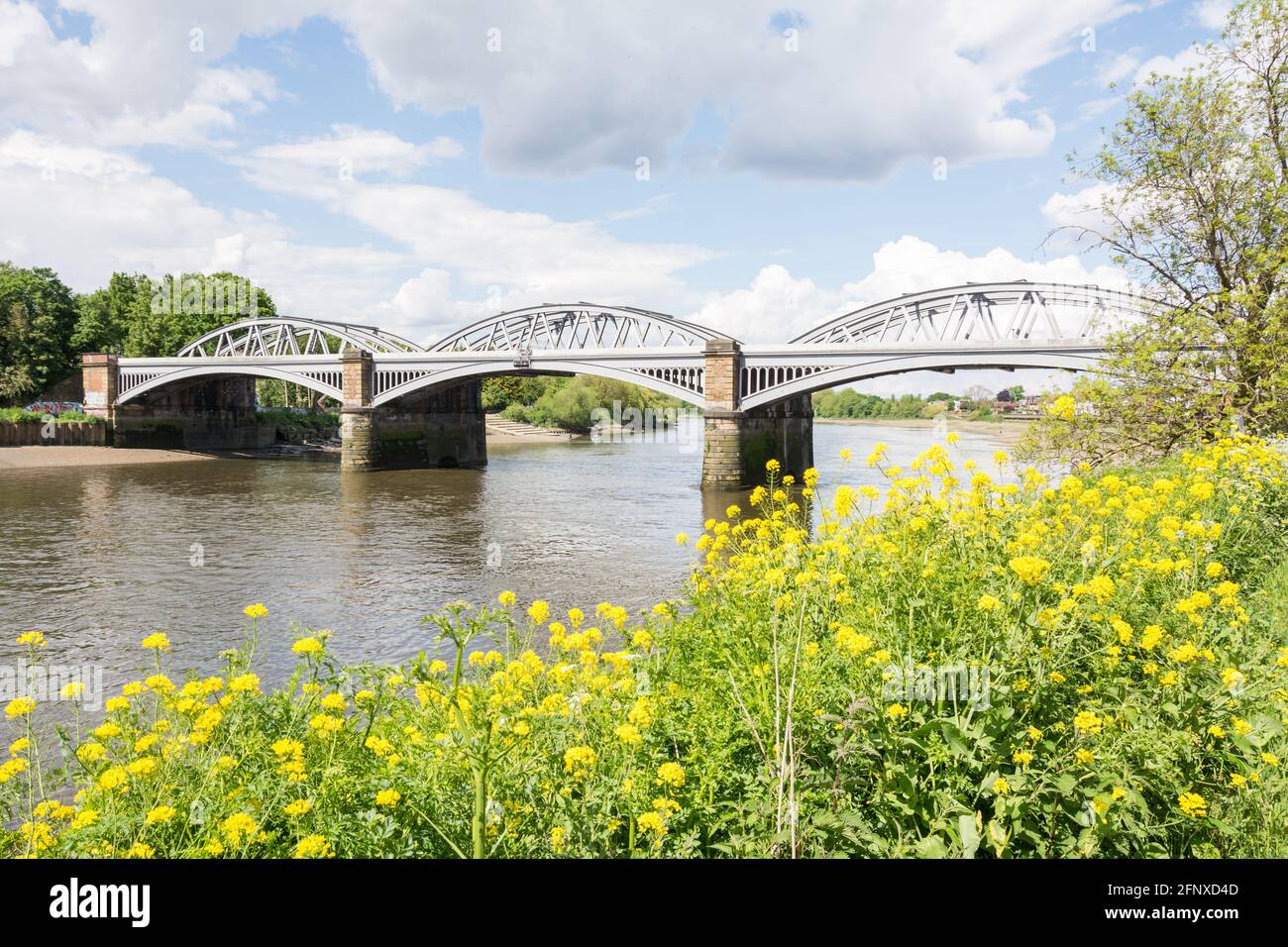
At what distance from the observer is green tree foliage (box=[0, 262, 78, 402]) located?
67.1 metres

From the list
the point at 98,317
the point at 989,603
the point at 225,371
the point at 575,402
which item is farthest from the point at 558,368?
the point at 98,317

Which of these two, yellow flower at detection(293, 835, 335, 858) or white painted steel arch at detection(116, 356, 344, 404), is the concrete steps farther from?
yellow flower at detection(293, 835, 335, 858)

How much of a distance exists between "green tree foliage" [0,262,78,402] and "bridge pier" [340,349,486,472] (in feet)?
115

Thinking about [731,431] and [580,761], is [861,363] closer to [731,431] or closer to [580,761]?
[731,431]

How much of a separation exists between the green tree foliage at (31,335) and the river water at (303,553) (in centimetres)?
3231

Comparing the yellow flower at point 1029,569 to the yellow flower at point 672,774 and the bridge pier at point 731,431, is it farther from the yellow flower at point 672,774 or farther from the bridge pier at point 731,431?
the bridge pier at point 731,431

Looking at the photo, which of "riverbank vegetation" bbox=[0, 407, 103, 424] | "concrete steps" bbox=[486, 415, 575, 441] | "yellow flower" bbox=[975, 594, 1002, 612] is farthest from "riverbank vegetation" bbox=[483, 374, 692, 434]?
"yellow flower" bbox=[975, 594, 1002, 612]

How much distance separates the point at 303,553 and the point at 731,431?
20966 mm

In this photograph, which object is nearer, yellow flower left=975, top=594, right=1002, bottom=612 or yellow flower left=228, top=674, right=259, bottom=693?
yellow flower left=975, top=594, right=1002, bottom=612

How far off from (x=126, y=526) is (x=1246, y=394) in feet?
92.4

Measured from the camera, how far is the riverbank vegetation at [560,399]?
289ft

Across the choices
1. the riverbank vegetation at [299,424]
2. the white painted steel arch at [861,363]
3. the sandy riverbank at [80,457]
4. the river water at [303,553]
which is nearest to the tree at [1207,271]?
the river water at [303,553]

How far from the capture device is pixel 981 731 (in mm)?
3428
